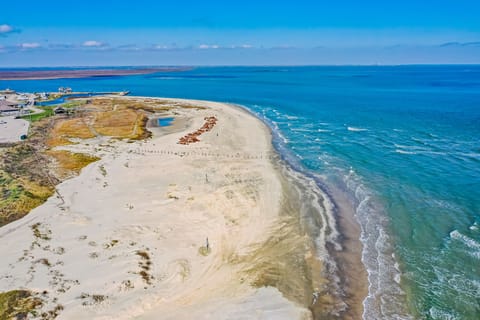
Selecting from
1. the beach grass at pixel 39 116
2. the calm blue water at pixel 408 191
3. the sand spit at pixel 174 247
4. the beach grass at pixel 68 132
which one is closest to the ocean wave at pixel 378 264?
the calm blue water at pixel 408 191

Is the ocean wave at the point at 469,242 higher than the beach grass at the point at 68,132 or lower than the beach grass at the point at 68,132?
lower

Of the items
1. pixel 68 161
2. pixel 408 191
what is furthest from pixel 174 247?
pixel 68 161

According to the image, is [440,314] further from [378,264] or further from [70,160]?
[70,160]

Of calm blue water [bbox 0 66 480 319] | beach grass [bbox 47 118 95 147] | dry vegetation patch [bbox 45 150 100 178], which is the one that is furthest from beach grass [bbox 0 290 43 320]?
beach grass [bbox 47 118 95 147]

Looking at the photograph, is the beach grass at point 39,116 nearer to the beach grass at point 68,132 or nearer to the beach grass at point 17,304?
the beach grass at point 68,132

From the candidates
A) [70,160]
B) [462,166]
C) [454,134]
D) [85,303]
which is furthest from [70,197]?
[454,134]

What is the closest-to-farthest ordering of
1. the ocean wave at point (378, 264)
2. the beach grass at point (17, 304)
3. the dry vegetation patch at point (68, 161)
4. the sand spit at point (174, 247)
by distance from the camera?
the beach grass at point (17, 304) < the ocean wave at point (378, 264) < the sand spit at point (174, 247) < the dry vegetation patch at point (68, 161)
